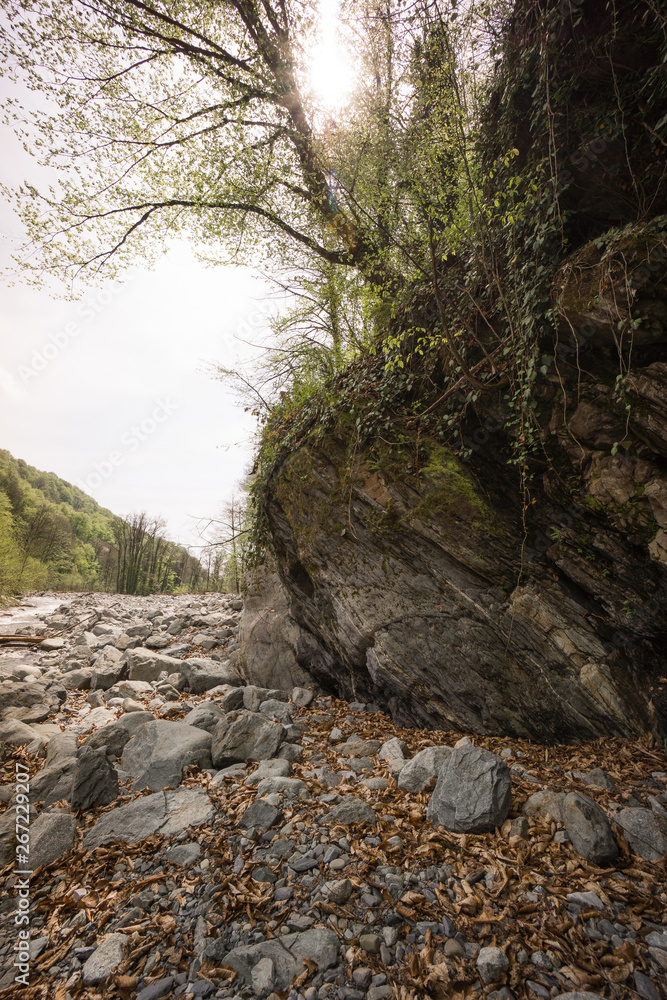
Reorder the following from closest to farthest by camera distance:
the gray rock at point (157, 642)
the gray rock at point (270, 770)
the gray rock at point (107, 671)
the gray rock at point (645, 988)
A: the gray rock at point (645, 988) → the gray rock at point (270, 770) → the gray rock at point (107, 671) → the gray rock at point (157, 642)

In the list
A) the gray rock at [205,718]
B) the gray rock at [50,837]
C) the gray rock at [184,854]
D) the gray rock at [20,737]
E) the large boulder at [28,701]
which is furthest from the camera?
the large boulder at [28,701]

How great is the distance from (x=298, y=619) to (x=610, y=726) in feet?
15.0

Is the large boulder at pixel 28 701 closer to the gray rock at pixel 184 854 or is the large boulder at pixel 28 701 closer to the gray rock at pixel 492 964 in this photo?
the gray rock at pixel 184 854

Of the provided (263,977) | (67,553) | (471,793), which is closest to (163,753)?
(263,977)

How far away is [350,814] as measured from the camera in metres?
3.14

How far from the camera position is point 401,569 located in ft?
15.6

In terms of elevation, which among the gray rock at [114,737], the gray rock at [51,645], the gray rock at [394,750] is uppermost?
the gray rock at [394,750]

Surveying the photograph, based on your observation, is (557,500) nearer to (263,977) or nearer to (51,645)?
(263,977)

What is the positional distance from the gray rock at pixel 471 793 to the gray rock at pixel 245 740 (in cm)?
203

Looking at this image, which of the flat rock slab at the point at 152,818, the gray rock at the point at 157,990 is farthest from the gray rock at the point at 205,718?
the gray rock at the point at 157,990

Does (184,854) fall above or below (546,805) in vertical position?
below

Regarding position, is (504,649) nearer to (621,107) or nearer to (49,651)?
(621,107)

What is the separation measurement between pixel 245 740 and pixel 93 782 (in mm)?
1497

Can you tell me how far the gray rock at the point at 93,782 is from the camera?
3.62 meters
